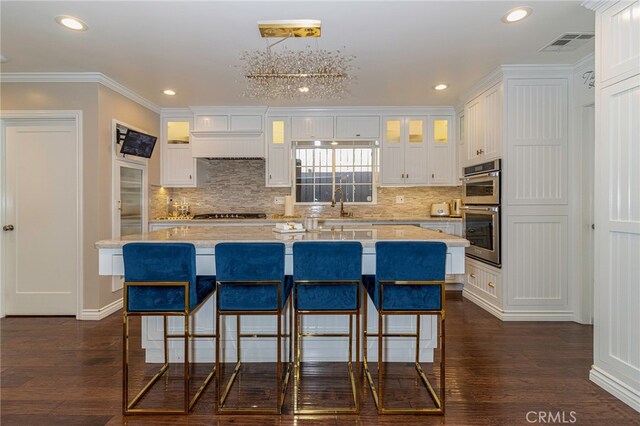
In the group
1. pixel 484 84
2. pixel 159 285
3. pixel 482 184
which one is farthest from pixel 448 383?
pixel 484 84

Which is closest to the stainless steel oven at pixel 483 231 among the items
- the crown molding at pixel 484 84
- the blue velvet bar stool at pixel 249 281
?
the crown molding at pixel 484 84

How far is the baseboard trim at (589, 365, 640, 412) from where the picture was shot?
2.07m

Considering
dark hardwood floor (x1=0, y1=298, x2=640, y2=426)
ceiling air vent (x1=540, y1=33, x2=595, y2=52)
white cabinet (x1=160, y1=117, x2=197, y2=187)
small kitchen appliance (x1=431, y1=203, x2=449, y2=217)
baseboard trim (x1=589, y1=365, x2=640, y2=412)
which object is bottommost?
dark hardwood floor (x1=0, y1=298, x2=640, y2=426)

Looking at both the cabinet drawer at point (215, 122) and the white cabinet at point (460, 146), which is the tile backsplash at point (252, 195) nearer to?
the white cabinet at point (460, 146)

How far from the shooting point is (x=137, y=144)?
426 centimetres

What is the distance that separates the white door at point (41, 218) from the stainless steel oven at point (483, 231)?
4535 mm

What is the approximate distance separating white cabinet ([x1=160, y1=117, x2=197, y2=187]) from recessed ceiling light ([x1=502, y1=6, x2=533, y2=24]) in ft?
14.0

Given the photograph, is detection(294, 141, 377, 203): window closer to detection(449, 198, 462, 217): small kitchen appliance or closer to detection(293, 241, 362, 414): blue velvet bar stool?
detection(449, 198, 462, 217): small kitchen appliance

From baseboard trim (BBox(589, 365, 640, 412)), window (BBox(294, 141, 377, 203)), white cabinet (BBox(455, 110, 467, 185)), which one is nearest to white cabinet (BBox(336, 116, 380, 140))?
window (BBox(294, 141, 377, 203))

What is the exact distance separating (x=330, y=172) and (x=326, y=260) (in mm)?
3578

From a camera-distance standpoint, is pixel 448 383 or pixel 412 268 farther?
pixel 448 383

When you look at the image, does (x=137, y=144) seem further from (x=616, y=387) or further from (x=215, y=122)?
(x=616, y=387)

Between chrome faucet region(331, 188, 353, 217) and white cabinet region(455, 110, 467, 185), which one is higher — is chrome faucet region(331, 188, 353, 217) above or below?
below

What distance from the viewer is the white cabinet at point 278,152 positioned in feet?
17.1
